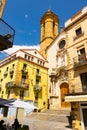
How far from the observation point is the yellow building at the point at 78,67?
1201cm

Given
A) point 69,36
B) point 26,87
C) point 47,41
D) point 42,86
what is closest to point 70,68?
point 69,36

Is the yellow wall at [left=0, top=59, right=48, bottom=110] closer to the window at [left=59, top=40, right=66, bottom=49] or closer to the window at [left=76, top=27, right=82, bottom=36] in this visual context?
the window at [left=59, top=40, right=66, bottom=49]

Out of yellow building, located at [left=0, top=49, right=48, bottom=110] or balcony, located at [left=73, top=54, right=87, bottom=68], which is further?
yellow building, located at [left=0, top=49, right=48, bottom=110]

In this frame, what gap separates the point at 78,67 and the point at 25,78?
15.7 metres

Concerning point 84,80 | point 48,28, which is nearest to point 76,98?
point 84,80

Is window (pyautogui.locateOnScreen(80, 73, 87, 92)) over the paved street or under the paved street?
over

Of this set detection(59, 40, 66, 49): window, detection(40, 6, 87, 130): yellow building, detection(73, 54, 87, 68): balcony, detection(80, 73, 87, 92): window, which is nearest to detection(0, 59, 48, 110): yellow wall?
detection(40, 6, 87, 130): yellow building

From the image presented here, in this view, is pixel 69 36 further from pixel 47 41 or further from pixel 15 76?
pixel 47 41

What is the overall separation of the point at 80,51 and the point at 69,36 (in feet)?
10.5

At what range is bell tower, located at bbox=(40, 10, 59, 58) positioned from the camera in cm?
3785

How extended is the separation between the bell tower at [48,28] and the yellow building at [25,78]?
267 inches

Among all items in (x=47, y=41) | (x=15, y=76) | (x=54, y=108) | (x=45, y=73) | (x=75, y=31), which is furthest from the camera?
(x=47, y=41)

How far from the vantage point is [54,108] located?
2269cm

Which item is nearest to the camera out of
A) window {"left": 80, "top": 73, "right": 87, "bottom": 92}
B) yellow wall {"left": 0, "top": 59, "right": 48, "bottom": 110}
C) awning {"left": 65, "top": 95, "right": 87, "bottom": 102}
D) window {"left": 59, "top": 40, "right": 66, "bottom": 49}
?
awning {"left": 65, "top": 95, "right": 87, "bottom": 102}
